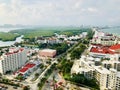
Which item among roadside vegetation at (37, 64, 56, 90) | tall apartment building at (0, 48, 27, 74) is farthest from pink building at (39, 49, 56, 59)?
roadside vegetation at (37, 64, 56, 90)

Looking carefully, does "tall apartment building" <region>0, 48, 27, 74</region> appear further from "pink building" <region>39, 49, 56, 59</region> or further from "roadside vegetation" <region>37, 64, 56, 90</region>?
"pink building" <region>39, 49, 56, 59</region>

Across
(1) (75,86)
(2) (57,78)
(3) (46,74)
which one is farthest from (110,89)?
(3) (46,74)

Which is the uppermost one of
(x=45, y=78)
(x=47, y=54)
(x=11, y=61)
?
(x=11, y=61)

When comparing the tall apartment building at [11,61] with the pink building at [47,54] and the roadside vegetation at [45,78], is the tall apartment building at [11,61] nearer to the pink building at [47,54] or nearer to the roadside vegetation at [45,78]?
the roadside vegetation at [45,78]

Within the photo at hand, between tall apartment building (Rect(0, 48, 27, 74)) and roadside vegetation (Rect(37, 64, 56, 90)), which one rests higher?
tall apartment building (Rect(0, 48, 27, 74))

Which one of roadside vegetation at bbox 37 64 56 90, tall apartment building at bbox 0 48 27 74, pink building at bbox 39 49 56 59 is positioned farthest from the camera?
pink building at bbox 39 49 56 59

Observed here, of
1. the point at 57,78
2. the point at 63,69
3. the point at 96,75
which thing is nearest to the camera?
the point at 96,75

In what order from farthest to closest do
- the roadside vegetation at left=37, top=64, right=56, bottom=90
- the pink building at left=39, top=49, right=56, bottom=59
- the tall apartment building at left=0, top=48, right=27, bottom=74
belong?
the pink building at left=39, top=49, right=56, bottom=59 → the tall apartment building at left=0, top=48, right=27, bottom=74 → the roadside vegetation at left=37, top=64, right=56, bottom=90

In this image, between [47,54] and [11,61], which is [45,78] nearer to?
[11,61]

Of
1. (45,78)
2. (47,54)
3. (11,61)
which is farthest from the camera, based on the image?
(47,54)

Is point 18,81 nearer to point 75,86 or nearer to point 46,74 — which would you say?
point 46,74

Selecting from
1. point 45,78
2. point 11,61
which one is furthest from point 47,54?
point 45,78
